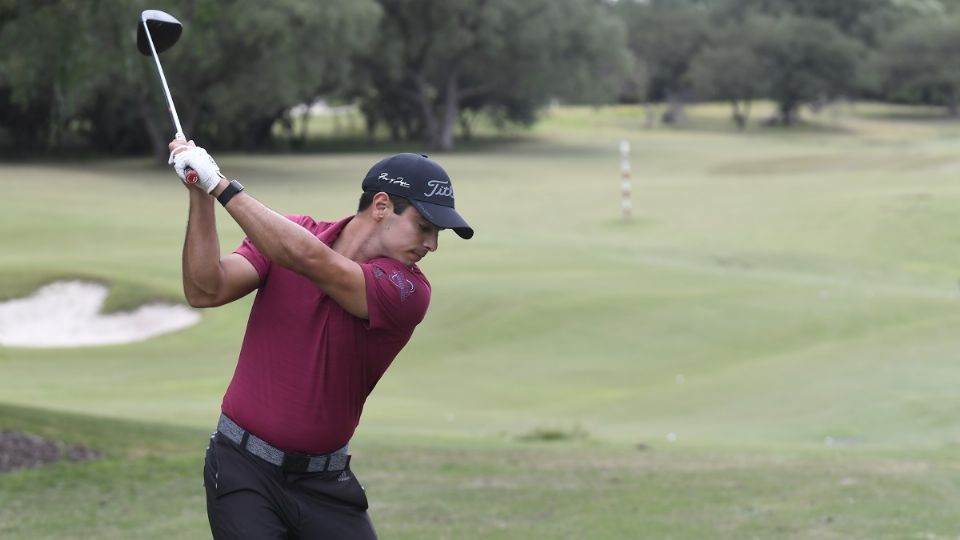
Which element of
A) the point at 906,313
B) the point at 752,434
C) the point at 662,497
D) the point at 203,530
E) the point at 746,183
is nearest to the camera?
the point at 203,530

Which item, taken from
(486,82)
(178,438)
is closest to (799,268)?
(178,438)

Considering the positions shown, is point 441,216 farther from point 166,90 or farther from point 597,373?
point 597,373

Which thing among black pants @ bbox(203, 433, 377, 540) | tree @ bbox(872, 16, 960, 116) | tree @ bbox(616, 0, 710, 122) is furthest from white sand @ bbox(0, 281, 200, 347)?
tree @ bbox(616, 0, 710, 122)

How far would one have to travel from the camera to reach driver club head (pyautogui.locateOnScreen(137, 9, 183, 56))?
5035 millimetres

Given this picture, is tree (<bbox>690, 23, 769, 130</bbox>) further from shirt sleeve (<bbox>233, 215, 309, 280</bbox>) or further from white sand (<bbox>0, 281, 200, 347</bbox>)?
shirt sleeve (<bbox>233, 215, 309, 280</bbox>)

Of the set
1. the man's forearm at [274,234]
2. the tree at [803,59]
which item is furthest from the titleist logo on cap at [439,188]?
the tree at [803,59]

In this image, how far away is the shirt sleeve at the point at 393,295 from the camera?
457cm

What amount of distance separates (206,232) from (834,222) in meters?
28.3

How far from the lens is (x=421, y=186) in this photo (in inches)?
181

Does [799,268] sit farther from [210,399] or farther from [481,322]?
[210,399]

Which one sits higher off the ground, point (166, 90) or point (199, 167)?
point (166, 90)

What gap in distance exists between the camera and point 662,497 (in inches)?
374

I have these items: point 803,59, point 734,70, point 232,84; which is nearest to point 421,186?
point 232,84

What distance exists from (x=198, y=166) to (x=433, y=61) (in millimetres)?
63191
